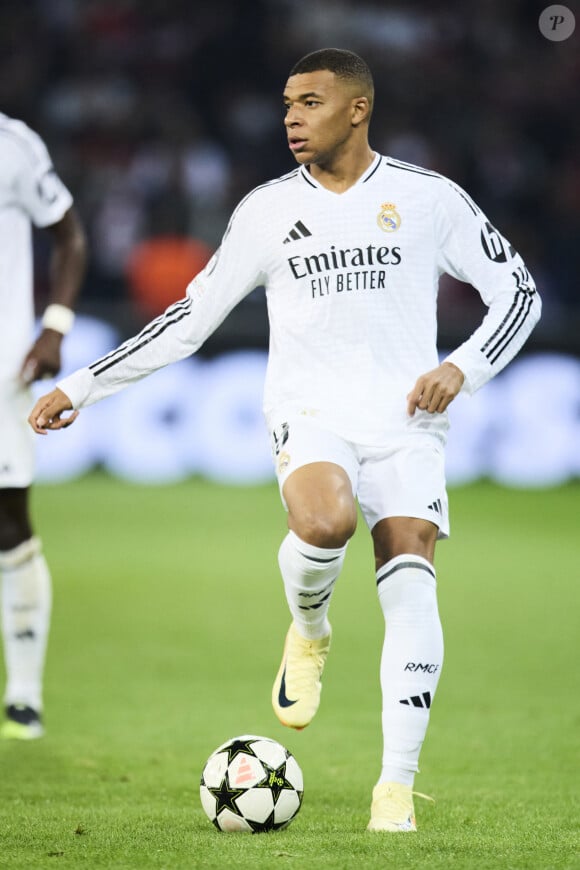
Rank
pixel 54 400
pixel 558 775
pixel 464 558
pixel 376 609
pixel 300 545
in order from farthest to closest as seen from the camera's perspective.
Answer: pixel 464 558
pixel 376 609
pixel 558 775
pixel 54 400
pixel 300 545

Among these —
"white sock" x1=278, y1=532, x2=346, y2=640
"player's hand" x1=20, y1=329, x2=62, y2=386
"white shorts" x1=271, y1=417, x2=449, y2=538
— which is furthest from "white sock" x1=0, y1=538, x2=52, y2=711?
"white shorts" x1=271, y1=417, x2=449, y2=538

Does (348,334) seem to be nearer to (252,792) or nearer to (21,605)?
(252,792)

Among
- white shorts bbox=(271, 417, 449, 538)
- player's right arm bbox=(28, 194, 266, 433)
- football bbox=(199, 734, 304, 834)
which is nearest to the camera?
football bbox=(199, 734, 304, 834)

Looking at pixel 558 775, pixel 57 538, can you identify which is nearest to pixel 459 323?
pixel 57 538

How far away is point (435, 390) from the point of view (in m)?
4.33

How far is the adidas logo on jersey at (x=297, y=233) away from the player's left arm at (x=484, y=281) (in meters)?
0.42

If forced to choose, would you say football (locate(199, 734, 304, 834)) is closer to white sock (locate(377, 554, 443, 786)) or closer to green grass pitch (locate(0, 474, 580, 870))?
green grass pitch (locate(0, 474, 580, 870))

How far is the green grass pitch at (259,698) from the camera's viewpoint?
3.97 metres

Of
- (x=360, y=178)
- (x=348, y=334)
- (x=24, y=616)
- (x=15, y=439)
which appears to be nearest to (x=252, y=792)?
(x=348, y=334)

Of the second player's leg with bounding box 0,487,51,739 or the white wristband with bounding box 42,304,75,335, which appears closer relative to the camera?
the second player's leg with bounding box 0,487,51,739

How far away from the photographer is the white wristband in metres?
6.07

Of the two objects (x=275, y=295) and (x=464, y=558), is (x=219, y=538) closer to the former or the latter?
(x=464, y=558)

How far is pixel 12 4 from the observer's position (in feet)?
55.3

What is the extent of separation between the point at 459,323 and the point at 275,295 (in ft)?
30.0
